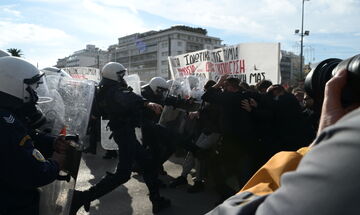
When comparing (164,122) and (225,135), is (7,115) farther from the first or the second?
(164,122)

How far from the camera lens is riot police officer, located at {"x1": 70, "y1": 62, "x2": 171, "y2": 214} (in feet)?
13.2

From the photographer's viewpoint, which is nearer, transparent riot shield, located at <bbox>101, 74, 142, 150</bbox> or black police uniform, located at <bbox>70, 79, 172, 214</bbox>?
black police uniform, located at <bbox>70, 79, 172, 214</bbox>

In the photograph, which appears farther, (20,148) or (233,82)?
(233,82)

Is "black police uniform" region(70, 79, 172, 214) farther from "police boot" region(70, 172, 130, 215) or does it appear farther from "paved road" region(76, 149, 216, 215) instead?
"paved road" region(76, 149, 216, 215)

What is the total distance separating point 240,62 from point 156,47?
88.1 m

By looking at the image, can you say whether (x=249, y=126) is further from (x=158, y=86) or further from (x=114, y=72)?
(x=158, y=86)

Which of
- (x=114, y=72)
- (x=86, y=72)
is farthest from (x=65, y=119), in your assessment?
(x=86, y=72)

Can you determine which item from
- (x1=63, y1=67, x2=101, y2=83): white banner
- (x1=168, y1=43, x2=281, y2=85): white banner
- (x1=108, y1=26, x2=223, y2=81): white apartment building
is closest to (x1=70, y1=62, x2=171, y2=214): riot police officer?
(x1=168, y1=43, x2=281, y2=85): white banner

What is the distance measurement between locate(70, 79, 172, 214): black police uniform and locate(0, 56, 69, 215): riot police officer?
1695mm

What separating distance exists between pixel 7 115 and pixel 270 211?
5.79ft

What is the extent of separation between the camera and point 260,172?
890 millimetres

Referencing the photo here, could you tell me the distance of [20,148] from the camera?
188 centimetres

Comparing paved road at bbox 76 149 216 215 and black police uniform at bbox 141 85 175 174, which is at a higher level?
black police uniform at bbox 141 85 175 174

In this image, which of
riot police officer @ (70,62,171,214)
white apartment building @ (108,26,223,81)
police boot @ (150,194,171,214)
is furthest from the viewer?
white apartment building @ (108,26,223,81)
